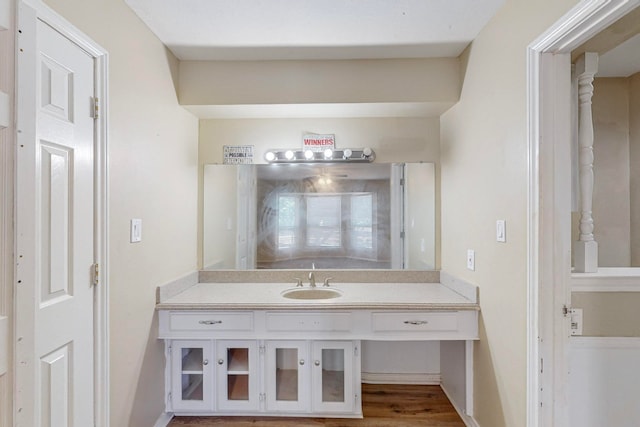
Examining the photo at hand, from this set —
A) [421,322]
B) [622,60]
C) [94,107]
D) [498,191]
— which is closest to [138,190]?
[94,107]

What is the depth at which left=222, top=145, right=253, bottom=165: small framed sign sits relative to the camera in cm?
247

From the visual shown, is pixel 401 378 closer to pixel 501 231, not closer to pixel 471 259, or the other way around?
pixel 471 259

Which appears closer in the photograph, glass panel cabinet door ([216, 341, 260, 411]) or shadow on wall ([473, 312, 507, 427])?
shadow on wall ([473, 312, 507, 427])

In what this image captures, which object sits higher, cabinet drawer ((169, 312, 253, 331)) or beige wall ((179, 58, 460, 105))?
beige wall ((179, 58, 460, 105))

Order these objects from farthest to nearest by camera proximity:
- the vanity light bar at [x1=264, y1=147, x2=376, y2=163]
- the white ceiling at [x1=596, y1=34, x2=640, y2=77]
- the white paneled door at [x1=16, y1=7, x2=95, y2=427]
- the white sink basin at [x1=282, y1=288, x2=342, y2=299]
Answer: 1. the vanity light bar at [x1=264, y1=147, x2=376, y2=163]
2. the white sink basin at [x1=282, y1=288, x2=342, y2=299]
3. the white ceiling at [x1=596, y1=34, x2=640, y2=77]
4. the white paneled door at [x1=16, y1=7, x2=95, y2=427]

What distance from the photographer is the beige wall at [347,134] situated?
2.45 meters

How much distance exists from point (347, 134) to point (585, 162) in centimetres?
144

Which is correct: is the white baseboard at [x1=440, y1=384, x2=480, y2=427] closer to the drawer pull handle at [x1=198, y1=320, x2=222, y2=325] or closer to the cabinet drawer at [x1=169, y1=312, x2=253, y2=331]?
the cabinet drawer at [x1=169, y1=312, x2=253, y2=331]

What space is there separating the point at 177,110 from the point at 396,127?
5.04ft

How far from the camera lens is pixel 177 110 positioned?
2.13 metres

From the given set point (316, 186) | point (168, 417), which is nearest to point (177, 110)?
point (316, 186)

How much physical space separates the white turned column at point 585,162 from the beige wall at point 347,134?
1.02 metres

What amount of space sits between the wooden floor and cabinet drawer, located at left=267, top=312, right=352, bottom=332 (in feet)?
1.95

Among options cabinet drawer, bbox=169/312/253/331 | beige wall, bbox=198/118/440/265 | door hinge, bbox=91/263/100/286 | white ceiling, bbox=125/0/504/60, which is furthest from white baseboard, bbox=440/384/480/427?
white ceiling, bbox=125/0/504/60
